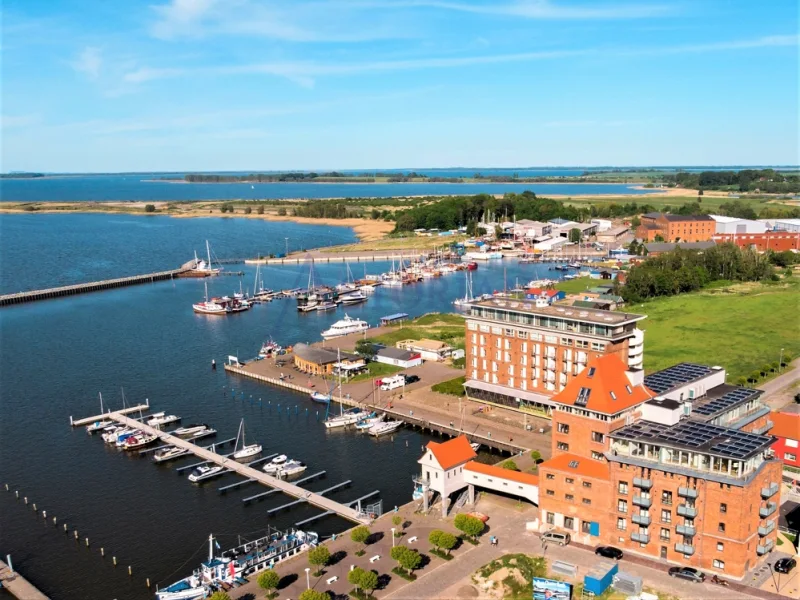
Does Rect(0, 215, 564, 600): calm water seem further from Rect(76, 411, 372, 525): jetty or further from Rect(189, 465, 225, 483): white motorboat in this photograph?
Rect(76, 411, 372, 525): jetty

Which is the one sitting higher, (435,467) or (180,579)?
(435,467)

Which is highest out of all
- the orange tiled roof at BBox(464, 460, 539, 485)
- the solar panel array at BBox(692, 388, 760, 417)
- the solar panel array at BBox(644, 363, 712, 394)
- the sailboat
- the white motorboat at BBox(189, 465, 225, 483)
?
the solar panel array at BBox(644, 363, 712, 394)

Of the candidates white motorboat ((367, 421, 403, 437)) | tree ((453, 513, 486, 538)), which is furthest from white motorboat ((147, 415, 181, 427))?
tree ((453, 513, 486, 538))

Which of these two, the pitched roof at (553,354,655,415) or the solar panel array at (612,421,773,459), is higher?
the pitched roof at (553,354,655,415)

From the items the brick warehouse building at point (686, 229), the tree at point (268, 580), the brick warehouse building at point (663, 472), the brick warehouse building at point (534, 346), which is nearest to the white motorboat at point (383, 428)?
the brick warehouse building at point (534, 346)

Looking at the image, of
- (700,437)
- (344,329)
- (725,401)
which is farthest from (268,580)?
(344,329)

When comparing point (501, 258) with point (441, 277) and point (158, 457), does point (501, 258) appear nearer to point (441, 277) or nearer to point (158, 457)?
point (441, 277)

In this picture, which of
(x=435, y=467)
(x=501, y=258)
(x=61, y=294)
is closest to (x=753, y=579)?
(x=435, y=467)
